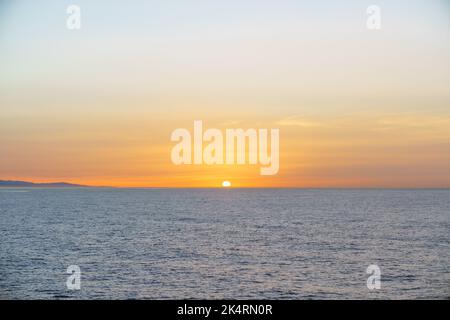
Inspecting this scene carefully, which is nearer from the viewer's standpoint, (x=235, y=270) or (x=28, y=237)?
(x=235, y=270)

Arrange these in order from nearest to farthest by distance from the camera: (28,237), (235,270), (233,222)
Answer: (235,270) → (28,237) → (233,222)

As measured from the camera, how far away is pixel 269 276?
42375 mm

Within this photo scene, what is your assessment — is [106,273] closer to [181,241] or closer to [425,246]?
[181,241]

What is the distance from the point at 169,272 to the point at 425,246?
112 feet

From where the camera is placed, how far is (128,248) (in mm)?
58750

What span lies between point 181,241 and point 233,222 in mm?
32378

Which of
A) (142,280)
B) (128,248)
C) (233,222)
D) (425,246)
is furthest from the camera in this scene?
(233,222)

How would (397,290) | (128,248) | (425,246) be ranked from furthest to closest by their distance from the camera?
(425,246) < (128,248) < (397,290)

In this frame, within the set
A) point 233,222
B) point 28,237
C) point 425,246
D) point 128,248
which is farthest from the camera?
point 233,222
